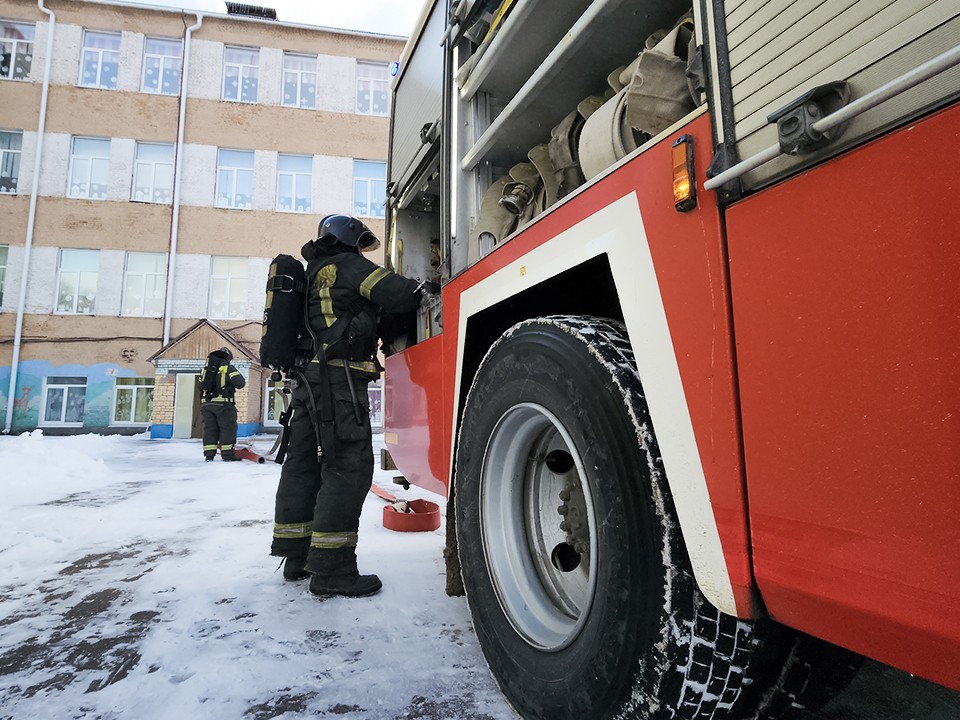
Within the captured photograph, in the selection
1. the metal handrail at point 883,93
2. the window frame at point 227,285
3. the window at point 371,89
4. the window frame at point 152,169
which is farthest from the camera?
the window at point 371,89

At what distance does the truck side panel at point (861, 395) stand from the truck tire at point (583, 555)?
0.21m

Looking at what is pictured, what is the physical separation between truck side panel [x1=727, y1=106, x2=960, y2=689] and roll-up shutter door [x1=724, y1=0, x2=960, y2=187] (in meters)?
0.04

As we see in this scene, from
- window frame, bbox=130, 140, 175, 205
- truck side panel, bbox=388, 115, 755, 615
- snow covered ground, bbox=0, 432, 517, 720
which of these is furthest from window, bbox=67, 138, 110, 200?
truck side panel, bbox=388, 115, 755, 615

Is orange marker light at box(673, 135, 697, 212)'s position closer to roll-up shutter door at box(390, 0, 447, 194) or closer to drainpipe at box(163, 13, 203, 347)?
roll-up shutter door at box(390, 0, 447, 194)

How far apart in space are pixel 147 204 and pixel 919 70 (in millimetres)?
19354

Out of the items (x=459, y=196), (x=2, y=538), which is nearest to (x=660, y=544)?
(x=459, y=196)

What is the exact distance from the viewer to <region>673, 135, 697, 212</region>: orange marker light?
3.18 feet

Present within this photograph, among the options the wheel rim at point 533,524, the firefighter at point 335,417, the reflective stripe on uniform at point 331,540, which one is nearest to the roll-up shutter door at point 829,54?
the wheel rim at point 533,524

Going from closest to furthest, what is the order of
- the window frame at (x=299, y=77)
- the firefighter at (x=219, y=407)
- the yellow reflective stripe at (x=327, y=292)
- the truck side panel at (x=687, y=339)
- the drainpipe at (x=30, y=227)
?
the truck side panel at (x=687, y=339) → the yellow reflective stripe at (x=327, y=292) → the firefighter at (x=219, y=407) → the drainpipe at (x=30, y=227) → the window frame at (x=299, y=77)

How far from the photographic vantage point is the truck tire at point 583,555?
3.25ft

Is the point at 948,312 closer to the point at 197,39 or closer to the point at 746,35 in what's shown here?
the point at 746,35

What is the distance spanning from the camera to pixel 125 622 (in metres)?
2.16

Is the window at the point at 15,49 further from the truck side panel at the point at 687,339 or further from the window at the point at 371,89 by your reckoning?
the truck side panel at the point at 687,339

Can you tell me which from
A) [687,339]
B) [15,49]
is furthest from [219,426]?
[15,49]
